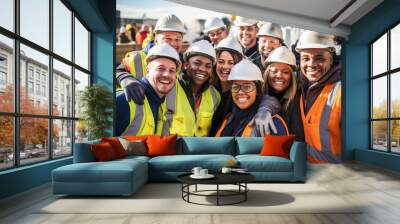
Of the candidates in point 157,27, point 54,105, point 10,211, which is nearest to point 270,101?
point 157,27

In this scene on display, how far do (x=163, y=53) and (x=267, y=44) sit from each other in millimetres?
2439

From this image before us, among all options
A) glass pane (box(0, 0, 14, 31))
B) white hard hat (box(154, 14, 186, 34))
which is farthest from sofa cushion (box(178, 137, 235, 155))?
glass pane (box(0, 0, 14, 31))

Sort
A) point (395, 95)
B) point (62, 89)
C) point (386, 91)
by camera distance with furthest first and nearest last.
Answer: point (386, 91)
point (395, 95)
point (62, 89)

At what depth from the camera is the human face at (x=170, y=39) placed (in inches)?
337

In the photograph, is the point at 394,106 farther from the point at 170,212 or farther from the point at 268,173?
the point at 170,212

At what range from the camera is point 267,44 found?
28.6 feet

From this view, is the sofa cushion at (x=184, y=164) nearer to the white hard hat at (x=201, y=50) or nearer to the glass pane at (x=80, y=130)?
the glass pane at (x=80, y=130)

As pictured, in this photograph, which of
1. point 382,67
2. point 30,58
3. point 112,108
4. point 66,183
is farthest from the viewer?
point 382,67

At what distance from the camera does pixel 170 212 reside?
4.00 meters

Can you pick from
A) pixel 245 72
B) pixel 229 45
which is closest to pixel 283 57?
pixel 245 72

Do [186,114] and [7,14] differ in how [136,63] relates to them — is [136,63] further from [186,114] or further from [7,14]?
[7,14]

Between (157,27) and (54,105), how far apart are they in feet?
10.8

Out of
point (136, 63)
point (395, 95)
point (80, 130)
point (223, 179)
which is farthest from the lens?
point (136, 63)

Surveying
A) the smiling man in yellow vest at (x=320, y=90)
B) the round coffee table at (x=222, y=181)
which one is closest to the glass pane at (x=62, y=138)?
the round coffee table at (x=222, y=181)
